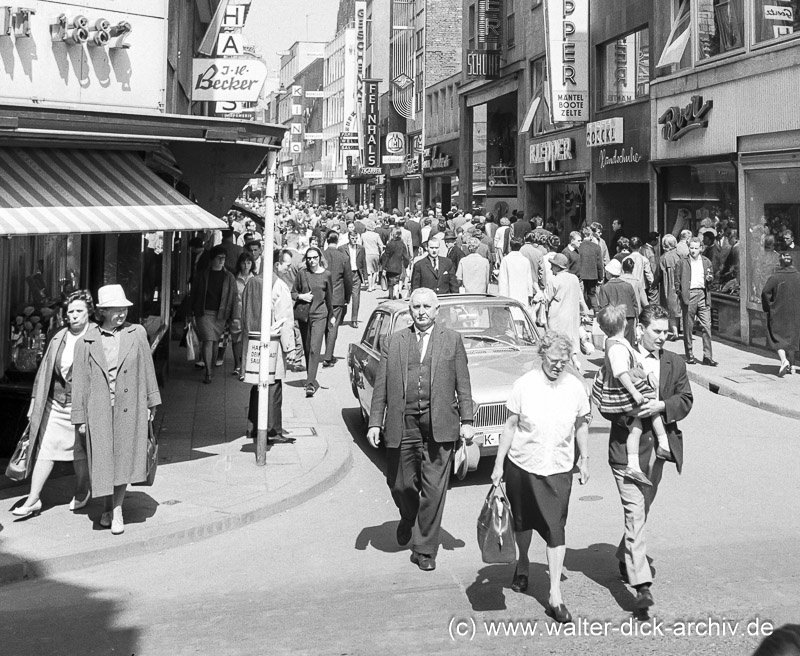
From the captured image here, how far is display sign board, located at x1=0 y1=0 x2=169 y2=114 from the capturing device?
1023 cm

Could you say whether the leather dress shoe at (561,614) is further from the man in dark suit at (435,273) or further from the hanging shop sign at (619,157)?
the hanging shop sign at (619,157)

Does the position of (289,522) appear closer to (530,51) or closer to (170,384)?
Result: (170,384)

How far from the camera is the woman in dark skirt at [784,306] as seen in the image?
14719 millimetres

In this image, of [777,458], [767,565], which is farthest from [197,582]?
[777,458]

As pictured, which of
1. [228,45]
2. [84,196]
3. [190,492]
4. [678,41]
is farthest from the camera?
[678,41]

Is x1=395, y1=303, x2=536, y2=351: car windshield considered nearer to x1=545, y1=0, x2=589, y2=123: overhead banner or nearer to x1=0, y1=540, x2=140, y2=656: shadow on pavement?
x1=0, y1=540, x2=140, y2=656: shadow on pavement

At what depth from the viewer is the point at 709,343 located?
641 inches

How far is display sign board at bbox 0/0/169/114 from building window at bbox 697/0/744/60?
1148 cm

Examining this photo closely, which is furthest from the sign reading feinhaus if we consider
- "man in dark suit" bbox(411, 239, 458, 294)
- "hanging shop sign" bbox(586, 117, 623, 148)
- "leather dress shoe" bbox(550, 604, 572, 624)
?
"hanging shop sign" bbox(586, 117, 623, 148)

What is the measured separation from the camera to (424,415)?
7199 millimetres

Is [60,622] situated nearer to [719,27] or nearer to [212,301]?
[212,301]

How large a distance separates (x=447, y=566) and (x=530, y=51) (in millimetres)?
28465

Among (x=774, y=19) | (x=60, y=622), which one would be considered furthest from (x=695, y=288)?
(x=60, y=622)

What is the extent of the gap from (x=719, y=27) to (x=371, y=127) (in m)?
44.9
